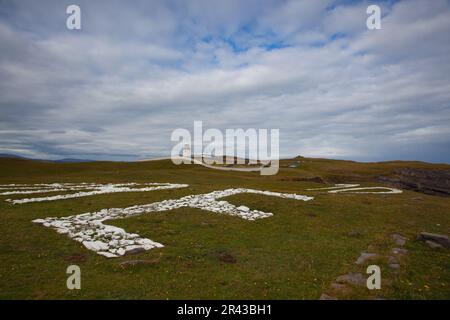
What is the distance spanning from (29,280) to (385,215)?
31419 mm

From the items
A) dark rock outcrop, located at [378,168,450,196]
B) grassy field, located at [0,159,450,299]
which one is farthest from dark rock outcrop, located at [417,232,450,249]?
Result: dark rock outcrop, located at [378,168,450,196]

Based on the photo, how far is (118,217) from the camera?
83.6 feet

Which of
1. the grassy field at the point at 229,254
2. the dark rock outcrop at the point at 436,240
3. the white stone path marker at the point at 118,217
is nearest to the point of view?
the grassy field at the point at 229,254

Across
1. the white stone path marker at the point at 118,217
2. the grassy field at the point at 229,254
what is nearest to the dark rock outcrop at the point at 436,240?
the grassy field at the point at 229,254

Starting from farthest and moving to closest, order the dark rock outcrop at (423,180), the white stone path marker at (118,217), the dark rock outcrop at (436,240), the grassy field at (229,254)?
the dark rock outcrop at (423,180) → the dark rock outcrop at (436,240) → the white stone path marker at (118,217) → the grassy field at (229,254)

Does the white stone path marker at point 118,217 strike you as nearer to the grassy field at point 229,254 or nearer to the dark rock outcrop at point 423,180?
the grassy field at point 229,254

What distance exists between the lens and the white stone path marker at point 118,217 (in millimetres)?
18188

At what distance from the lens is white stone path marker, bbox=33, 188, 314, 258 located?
716 inches

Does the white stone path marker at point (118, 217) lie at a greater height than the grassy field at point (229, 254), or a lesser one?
greater

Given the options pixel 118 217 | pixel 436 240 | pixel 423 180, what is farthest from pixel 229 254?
pixel 423 180

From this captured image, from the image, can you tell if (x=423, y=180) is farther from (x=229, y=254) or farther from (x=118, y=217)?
(x=118, y=217)

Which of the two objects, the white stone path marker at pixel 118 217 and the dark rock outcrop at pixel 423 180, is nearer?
the white stone path marker at pixel 118 217

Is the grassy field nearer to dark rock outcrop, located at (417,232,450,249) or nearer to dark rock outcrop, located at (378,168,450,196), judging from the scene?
dark rock outcrop, located at (417,232,450,249)

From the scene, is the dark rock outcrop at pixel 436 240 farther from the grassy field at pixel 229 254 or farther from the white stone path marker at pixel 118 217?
the white stone path marker at pixel 118 217
